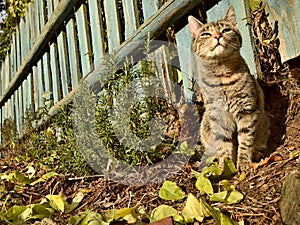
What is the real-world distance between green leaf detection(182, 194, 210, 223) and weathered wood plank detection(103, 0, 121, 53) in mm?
2040

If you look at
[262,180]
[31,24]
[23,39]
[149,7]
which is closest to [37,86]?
[31,24]

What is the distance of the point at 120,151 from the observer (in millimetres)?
2584

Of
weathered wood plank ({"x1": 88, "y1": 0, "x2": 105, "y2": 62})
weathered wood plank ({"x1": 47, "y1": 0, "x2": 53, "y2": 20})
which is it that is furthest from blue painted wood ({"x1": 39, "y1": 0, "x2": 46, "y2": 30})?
weathered wood plank ({"x1": 88, "y1": 0, "x2": 105, "y2": 62})

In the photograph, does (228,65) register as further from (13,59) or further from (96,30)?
(13,59)

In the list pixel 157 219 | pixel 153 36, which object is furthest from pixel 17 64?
pixel 157 219

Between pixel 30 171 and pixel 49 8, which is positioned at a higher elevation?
pixel 49 8

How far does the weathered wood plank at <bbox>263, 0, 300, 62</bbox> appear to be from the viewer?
2627mm

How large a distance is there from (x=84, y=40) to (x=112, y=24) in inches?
22.4

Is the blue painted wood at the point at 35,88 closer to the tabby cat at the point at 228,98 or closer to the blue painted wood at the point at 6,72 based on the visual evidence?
the blue painted wood at the point at 6,72

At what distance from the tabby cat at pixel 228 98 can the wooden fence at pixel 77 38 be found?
157 millimetres

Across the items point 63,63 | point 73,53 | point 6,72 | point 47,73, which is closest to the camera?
point 73,53

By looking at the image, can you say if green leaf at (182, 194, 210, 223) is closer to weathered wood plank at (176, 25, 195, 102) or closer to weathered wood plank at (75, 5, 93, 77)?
weathered wood plank at (176, 25, 195, 102)

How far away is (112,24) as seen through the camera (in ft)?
12.5

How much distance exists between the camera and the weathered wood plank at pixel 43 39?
14.9ft
